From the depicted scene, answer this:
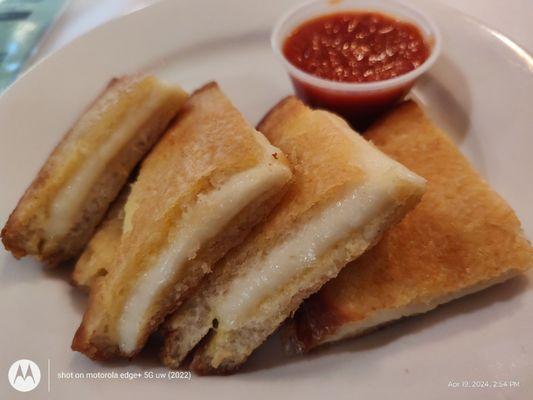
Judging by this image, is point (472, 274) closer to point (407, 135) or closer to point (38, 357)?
point (407, 135)

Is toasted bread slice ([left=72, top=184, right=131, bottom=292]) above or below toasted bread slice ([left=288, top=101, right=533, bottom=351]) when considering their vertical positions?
above

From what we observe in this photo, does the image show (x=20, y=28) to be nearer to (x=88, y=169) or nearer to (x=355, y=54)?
(x=88, y=169)

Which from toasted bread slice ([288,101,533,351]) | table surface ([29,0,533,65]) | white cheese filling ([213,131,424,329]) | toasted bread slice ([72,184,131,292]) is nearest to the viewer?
white cheese filling ([213,131,424,329])

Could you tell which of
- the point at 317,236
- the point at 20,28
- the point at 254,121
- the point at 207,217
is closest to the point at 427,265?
the point at 317,236

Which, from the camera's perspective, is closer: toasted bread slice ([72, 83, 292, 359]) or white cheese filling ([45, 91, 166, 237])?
toasted bread slice ([72, 83, 292, 359])

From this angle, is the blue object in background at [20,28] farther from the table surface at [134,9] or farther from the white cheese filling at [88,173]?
the white cheese filling at [88,173]

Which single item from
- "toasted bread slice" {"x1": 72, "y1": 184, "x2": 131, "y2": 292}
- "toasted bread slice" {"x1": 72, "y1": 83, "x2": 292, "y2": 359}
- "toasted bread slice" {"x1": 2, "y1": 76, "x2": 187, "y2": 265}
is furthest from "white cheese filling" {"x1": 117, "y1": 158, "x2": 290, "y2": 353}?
"toasted bread slice" {"x1": 2, "y1": 76, "x2": 187, "y2": 265}

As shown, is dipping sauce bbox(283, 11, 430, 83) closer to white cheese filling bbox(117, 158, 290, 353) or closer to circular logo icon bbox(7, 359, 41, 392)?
white cheese filling bbox(117, 158, 290, 353)

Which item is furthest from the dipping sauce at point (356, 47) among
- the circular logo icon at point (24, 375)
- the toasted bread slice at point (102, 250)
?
the circular logo icon at point (24, 375)
